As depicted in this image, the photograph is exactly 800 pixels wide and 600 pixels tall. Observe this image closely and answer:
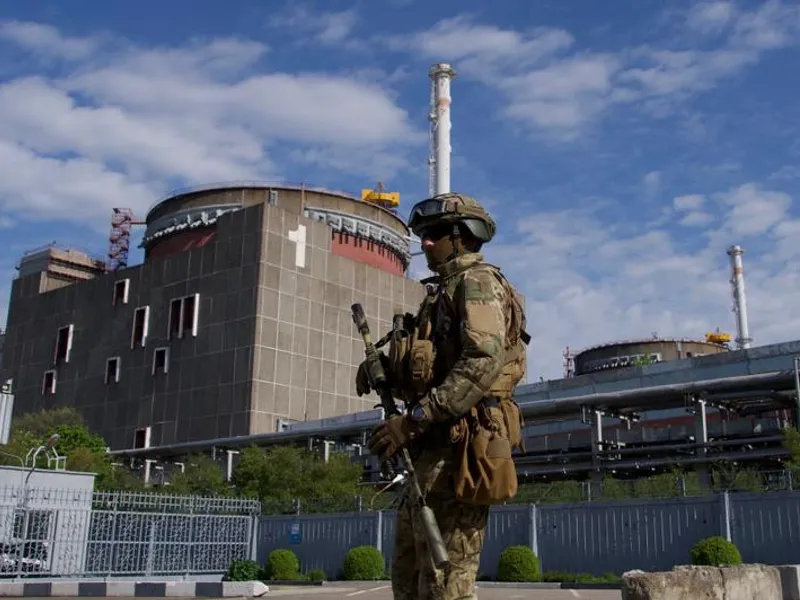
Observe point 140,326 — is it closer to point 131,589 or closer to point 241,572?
point 241,572

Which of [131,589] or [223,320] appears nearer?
[131,589]

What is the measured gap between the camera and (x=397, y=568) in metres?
4.49

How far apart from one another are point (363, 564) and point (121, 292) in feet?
161

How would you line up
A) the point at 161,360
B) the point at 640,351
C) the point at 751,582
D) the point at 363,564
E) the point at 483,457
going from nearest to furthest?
the point at 483,457 < the point at 751,582 < the point at 363,564 < the point at 161,360 < the point at 640,351

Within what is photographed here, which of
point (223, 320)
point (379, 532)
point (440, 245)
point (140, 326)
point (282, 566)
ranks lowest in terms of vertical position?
point (282, 566)

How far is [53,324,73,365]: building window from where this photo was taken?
2721 inches

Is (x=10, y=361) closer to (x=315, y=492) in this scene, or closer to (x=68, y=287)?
(x=68, y=287)

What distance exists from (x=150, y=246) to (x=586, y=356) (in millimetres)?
42661

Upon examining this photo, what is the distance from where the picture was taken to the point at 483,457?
4297 millimetres

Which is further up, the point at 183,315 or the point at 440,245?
the point at 183,315

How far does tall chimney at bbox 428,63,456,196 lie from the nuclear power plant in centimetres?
10

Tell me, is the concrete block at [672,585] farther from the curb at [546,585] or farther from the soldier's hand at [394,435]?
the curb at [546,585]

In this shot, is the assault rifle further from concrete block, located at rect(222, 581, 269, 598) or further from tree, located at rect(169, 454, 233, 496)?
tree, located at rect(169, 454, 233, 496)

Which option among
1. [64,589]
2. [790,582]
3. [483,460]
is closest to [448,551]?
[483,460]
